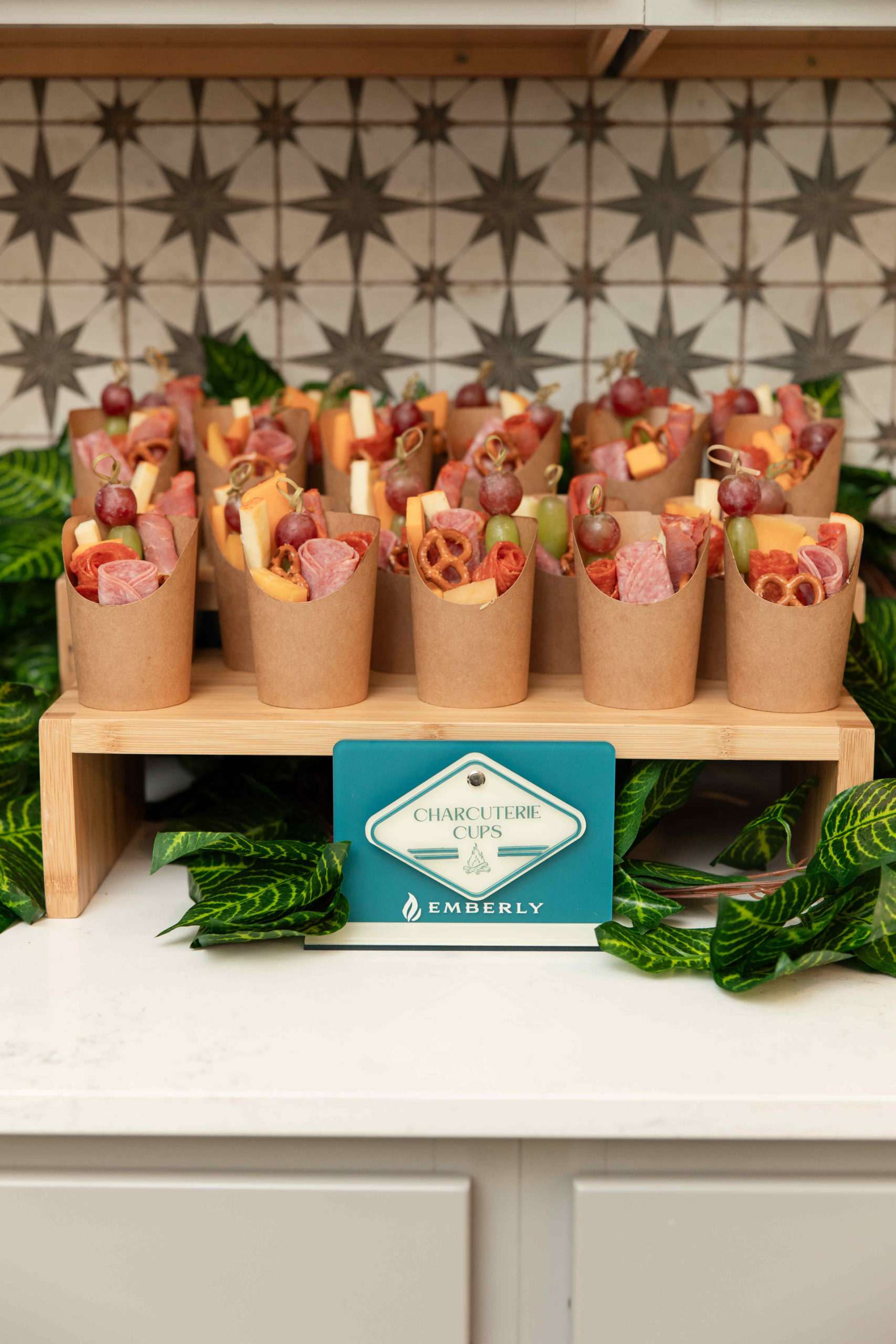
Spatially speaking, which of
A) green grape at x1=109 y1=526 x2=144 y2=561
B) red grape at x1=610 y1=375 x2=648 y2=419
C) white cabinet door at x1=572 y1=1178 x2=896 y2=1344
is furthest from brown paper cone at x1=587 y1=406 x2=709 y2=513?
white cabinet door at x1=572 y1=1178 x2=896 y2=1344

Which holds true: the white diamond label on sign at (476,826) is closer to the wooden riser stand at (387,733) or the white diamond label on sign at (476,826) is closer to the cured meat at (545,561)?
the wooden riser stand at (387,733)

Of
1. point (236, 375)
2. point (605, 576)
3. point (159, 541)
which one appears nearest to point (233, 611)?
point (159, 541)

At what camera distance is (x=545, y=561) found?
3.30 feet

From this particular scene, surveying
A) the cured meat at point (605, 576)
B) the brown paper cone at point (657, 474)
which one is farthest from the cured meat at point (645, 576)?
the brown paper cone at point (657, 474)

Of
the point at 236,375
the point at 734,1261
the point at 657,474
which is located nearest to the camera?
the point at 734,1261

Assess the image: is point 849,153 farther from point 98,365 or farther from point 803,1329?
point 803,1329

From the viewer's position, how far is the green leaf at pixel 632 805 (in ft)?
3.01

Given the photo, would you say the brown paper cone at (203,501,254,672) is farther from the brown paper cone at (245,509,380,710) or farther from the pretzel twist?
the pretzel twist

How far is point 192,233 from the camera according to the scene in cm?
145

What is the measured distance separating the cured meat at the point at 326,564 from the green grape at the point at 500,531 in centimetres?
11

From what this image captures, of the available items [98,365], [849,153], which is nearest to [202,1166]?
[98,365]

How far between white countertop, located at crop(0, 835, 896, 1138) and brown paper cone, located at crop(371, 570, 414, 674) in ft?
0.84

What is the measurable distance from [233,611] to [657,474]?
1.44 ft

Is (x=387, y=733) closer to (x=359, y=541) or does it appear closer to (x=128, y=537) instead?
(x=359, y=541)
